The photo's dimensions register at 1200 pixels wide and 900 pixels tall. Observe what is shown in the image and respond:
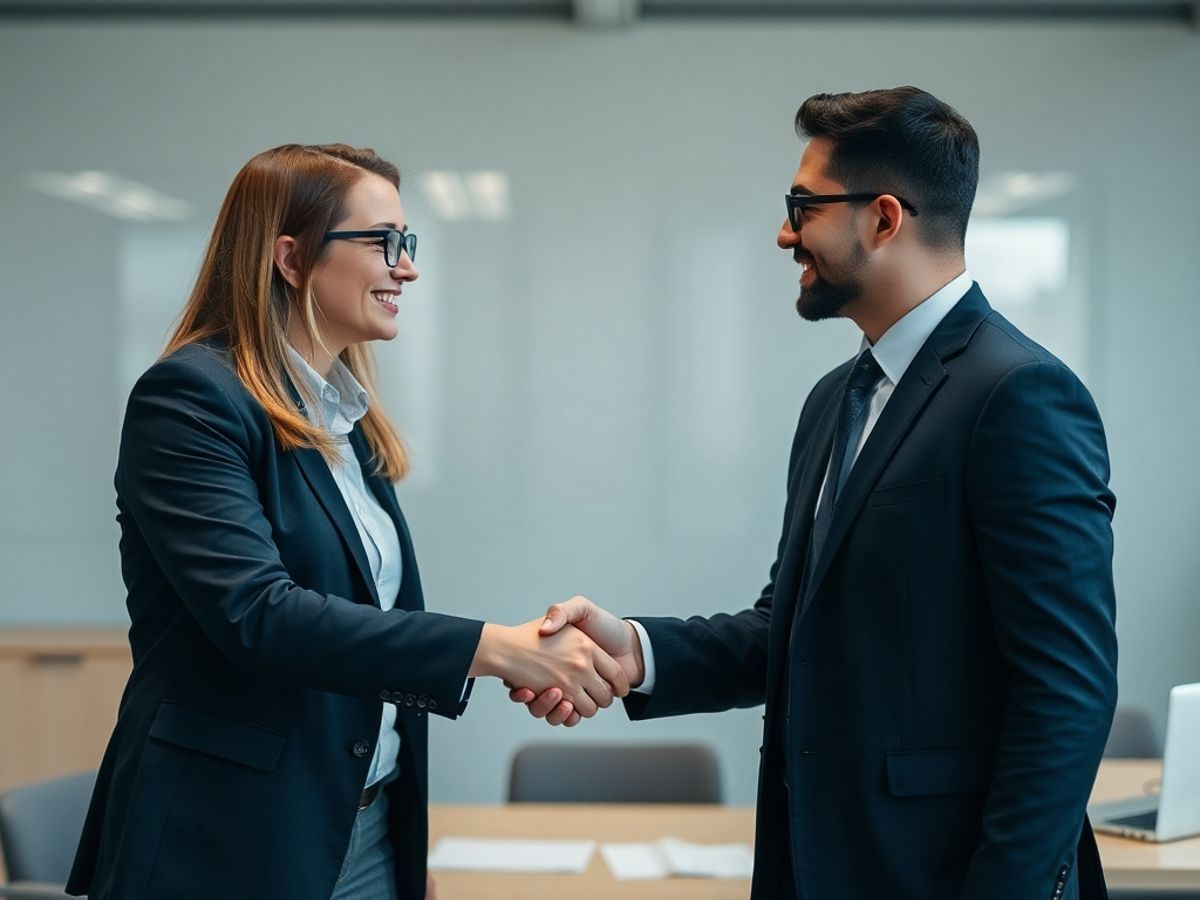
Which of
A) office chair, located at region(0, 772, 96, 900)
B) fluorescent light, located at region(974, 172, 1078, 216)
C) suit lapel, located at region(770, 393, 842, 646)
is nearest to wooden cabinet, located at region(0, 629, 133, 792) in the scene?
office chair, located at region(0, 772, 96, 900)

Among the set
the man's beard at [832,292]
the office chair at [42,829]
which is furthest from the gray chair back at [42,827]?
the man's beard at [832,292]

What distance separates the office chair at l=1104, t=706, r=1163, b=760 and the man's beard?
2.29 metres

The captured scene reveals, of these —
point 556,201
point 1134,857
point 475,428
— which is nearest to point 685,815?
point 1134,857

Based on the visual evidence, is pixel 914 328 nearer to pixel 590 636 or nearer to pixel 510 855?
pixel 590 636

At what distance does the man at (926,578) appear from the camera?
4.98 feet

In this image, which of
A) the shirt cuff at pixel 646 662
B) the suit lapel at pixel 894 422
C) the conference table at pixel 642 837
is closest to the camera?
the suit lapel at pixel 894 422

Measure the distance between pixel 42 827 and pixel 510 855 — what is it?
1.03 meters

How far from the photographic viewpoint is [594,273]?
4.79 m

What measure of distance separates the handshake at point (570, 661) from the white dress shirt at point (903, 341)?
0.55m

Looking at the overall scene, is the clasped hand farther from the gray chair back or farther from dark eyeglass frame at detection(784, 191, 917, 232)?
the gray chair back

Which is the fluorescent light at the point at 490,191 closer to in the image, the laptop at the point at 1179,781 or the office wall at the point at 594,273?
the office wall at the point at 594,273

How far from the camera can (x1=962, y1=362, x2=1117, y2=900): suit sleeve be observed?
1.51 m

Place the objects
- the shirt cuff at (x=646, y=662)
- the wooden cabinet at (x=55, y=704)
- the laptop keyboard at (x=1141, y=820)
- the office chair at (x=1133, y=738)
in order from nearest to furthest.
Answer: the shirt cuff at (x=646, y=662)
the laptop keyboard at (x=1141, y=820)
the office chair at (x=1133, y=738)
the wooden cabinet at (x=55, y=704)

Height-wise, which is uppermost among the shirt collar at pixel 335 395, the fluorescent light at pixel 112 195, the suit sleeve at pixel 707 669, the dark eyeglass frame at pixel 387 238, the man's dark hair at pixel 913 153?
the fluorescent light at pixel 112 195
